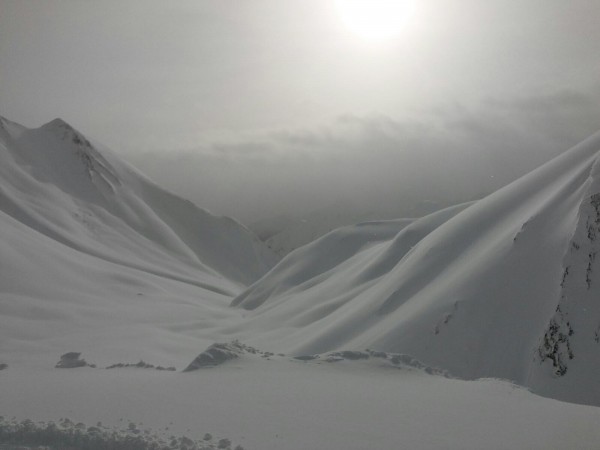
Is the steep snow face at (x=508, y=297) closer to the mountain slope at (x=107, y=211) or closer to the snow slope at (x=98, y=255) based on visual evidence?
the snow slope at (x=98, y=255)

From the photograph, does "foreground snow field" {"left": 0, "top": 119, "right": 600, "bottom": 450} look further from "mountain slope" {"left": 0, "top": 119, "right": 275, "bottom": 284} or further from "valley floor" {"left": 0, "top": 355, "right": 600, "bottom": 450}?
"mountain slope" {"left": 0, "top": 119, "right": 275, "bottom": 284}

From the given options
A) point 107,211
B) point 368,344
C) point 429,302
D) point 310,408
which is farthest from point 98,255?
point 310,408

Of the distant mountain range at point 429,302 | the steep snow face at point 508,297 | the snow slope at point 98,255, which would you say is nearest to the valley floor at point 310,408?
the distant mountain range at point 429,302

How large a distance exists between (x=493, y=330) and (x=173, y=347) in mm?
14404

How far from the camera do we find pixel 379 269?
3847 cm

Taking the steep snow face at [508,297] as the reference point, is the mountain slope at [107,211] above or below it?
above

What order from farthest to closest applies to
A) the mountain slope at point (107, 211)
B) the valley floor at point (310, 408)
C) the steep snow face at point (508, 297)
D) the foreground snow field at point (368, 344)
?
1. the mountain slope at point (107, 211)
2. the steep snow face at point (508, 297)
3. the foreground snow field at point (368, 344)
4. the valley floor at point (310, 408)

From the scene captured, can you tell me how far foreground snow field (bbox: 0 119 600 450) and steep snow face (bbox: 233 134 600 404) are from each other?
0.21ft

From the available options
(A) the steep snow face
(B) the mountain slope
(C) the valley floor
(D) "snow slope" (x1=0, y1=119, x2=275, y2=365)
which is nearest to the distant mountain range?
(A) the steep snow face

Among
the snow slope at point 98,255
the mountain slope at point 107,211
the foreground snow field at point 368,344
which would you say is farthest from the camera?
the mountain slope at point 107,211

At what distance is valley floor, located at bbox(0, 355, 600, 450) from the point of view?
8031 millimetres

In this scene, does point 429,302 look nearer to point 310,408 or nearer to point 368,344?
point 368,344

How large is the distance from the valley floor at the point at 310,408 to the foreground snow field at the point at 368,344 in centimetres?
4

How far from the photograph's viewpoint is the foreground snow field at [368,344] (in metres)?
8.59
